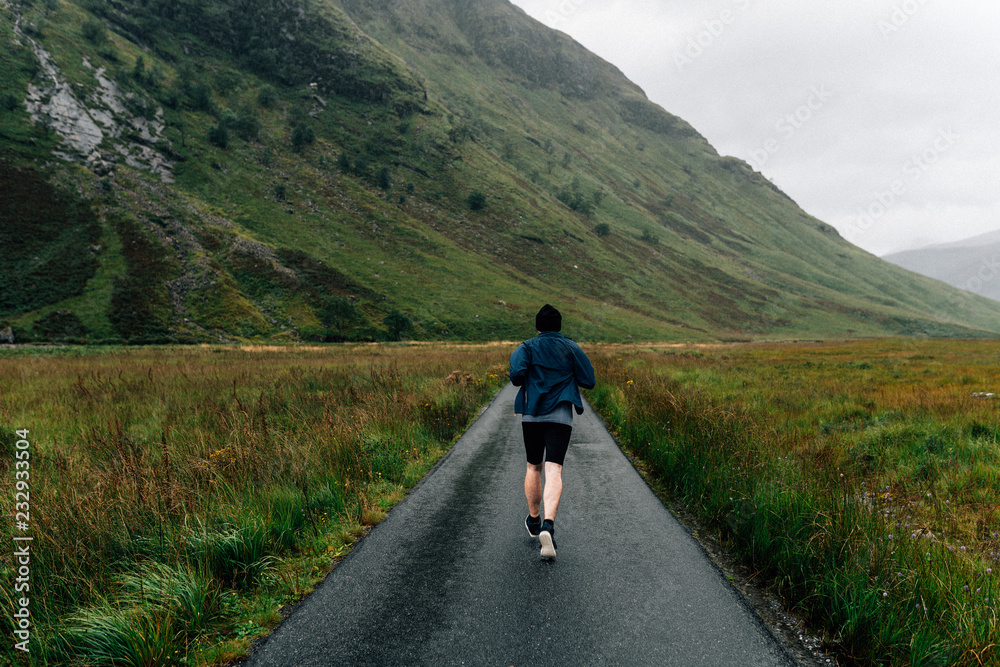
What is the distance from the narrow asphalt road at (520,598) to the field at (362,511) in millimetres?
471

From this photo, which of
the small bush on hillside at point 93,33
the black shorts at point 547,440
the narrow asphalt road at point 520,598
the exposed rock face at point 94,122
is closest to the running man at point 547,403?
the black shorts at point 547,440

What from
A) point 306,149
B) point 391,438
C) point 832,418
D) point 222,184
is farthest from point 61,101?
point 832,418

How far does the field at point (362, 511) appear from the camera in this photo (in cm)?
278

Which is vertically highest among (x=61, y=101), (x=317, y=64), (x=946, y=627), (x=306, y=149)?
(x=317, y=64)

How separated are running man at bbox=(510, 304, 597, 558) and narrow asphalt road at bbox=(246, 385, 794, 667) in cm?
63


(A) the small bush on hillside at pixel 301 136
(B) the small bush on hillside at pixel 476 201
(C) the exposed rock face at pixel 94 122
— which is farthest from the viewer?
(B) the small bush on hillside at pixel 476 201

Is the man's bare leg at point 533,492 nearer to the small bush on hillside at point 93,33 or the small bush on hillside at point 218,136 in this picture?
the small bush on hillside at point 218,136

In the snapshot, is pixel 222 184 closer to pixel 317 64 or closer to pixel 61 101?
pixel 61 101

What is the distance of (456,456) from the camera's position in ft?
27.1

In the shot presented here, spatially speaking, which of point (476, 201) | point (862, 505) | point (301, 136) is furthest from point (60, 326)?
point (476, 201)

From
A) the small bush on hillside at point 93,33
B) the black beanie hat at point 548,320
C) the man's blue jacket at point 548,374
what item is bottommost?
the man's blue jacket at point 548,374

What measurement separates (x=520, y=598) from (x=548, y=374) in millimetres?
2321

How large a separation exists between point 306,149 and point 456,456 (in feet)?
404

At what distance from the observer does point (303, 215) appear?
289 feet
